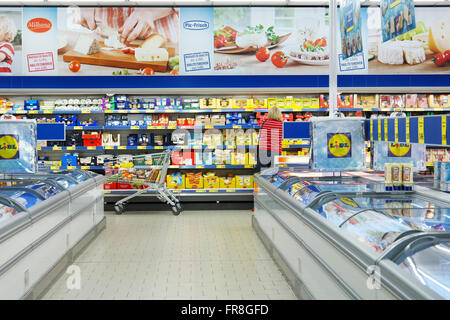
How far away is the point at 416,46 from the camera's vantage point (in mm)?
8898

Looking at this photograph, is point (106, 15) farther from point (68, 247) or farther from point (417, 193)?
point (417, 193)

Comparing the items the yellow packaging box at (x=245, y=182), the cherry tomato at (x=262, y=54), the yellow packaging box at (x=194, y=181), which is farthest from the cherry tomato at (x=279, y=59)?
the yellow packaging box at (x=194, y=181)

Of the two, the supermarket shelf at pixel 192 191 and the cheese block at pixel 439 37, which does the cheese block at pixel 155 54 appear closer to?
the supermarket shelf at pixel 192 191

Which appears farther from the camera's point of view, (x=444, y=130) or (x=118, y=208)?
(x=118, y=208)

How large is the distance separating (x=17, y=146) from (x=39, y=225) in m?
1.46

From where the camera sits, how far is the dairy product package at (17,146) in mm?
4840

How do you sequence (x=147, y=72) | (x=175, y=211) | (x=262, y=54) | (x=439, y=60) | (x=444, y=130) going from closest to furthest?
(x=444, y=130) → (x=175, y=211) → (x=147, y=72) → (x=262, y=54) → (x=439, y=60)

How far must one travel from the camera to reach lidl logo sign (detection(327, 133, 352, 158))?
471 cm

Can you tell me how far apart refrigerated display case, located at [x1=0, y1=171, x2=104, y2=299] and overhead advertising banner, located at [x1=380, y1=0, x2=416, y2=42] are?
359 cm

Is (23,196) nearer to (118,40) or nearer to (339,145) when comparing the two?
(339,145)

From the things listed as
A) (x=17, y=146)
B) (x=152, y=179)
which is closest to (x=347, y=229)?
(x=17, y=146)

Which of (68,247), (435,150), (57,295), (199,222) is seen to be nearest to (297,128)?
(199,222)

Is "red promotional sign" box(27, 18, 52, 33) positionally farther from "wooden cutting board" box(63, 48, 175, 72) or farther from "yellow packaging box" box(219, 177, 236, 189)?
"yellow packaging box" box(219, 177, 236, 189)

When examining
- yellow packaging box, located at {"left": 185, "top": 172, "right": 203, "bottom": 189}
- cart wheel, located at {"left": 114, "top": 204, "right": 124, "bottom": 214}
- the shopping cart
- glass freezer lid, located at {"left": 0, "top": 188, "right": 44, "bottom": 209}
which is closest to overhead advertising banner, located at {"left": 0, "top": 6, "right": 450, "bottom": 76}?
the shopping cart
